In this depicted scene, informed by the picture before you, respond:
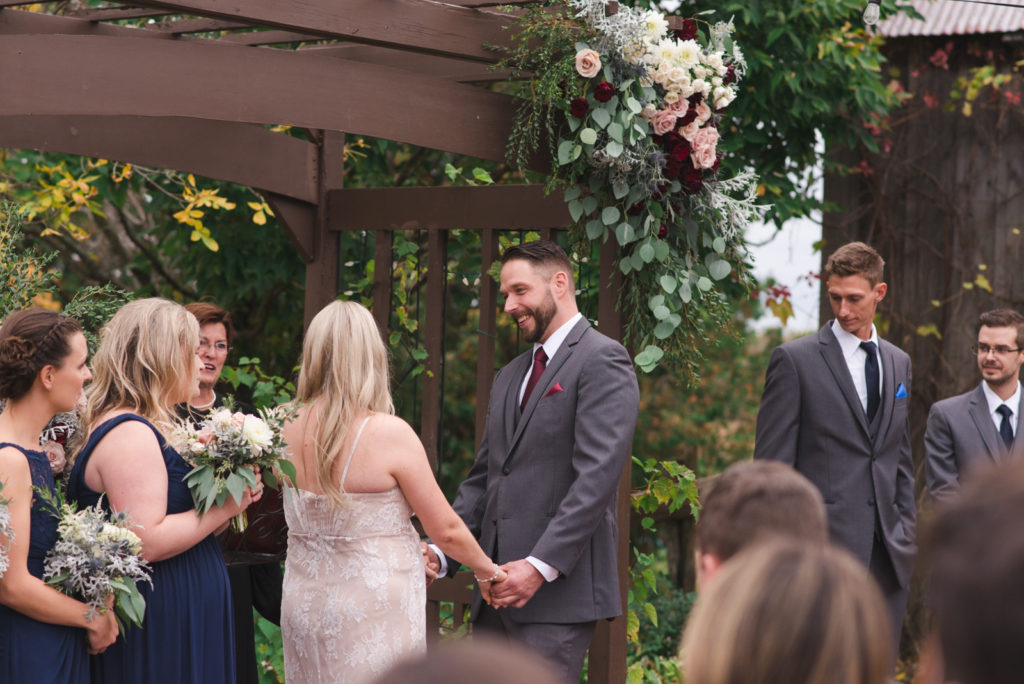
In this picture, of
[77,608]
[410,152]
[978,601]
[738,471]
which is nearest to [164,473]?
[77,608]

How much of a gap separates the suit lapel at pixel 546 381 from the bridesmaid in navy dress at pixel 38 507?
1278 millimetres

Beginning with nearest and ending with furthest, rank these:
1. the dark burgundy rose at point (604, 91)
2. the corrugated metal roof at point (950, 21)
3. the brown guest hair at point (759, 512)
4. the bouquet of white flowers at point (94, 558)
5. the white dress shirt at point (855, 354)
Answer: the brown guest hair at point (759, 512), the bouquet of white flowers at point (94, 558), the dark burgundy rose at point (604, 91), the white dress shirt at point (855, 354), the corrugated metal roof at point (950, 21)

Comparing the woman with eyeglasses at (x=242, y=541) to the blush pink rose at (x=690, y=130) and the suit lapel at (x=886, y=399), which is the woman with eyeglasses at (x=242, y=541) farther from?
the suit lapel at (x=886, y=399)

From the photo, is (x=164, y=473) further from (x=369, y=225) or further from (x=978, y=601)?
(x=978, y=601)

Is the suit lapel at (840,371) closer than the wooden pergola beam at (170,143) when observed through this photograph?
Yes

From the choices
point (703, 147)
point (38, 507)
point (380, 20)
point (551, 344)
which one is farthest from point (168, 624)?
point (703, 147)

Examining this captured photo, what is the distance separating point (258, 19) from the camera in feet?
10.7

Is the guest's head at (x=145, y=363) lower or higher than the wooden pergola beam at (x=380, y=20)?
lower

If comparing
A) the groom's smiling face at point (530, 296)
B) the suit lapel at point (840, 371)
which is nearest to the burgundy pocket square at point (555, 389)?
the groom's smiling face at point (530, 296)

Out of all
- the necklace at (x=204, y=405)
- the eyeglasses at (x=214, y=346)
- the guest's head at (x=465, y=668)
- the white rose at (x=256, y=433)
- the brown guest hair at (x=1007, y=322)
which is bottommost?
the necklace at (x=204, y=405)

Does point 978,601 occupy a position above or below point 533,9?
below

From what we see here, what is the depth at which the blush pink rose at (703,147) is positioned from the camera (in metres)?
3.68

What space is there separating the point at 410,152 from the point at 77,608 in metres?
4.58

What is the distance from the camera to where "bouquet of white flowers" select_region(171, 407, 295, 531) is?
9.29ft
